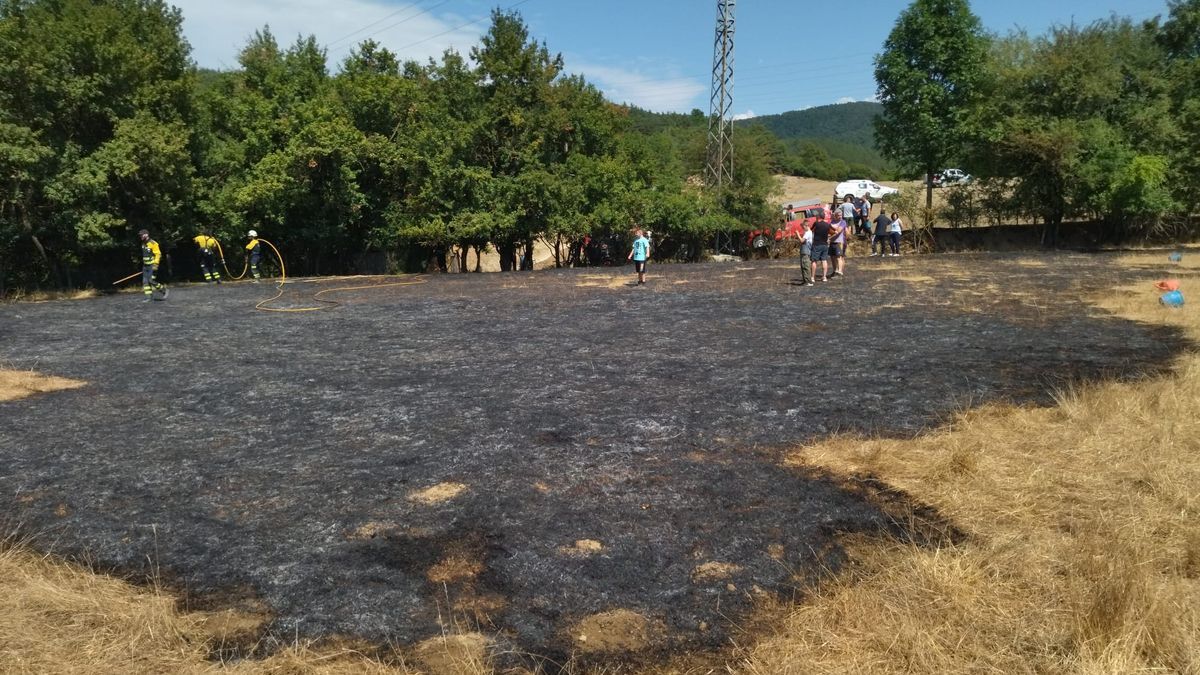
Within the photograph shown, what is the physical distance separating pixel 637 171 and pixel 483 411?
94.9ft

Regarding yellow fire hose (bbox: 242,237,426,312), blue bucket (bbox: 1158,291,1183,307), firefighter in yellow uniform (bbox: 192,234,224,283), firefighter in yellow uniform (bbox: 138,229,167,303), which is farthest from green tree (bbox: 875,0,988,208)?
firefighter in yellow uniform (bbox: 138,229,167,303)

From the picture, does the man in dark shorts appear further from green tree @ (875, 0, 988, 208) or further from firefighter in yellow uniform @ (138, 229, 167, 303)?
green tree @ (875, 0, 988, 208)

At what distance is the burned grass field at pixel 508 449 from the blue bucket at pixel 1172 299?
1.23 m

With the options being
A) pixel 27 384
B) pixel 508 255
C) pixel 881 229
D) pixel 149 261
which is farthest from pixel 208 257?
pixel 881 229

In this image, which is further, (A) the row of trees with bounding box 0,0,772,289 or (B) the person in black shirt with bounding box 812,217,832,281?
(A) the row of trees with bounding box 0,0,772,289

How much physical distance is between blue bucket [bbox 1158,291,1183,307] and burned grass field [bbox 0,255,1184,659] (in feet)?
4.05

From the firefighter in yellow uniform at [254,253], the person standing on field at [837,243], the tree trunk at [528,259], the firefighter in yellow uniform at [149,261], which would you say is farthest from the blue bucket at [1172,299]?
the firefighter in yellow uniform at [254,253]

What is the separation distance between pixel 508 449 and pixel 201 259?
23.5 m

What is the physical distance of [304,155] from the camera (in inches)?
1032

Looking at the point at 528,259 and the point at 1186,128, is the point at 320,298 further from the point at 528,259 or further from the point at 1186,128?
the point at 1186,128

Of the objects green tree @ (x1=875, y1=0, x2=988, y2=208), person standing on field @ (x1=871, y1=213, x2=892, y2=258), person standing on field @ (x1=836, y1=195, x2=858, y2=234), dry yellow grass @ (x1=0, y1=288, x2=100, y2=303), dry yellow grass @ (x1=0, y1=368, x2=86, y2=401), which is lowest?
dry yellow grass @ (x1=0, y1=368, x2=86, y2=401)

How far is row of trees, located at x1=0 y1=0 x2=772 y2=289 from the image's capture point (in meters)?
20.6

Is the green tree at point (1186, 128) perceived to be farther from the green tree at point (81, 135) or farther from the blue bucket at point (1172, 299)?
the green tree at point (81, 135)

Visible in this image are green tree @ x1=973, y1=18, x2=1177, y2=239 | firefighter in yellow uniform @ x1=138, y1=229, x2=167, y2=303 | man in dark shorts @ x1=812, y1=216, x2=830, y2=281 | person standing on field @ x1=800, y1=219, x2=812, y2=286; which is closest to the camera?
man in dark shorts @ x1=812, y1=216, x2=830, y2=281
